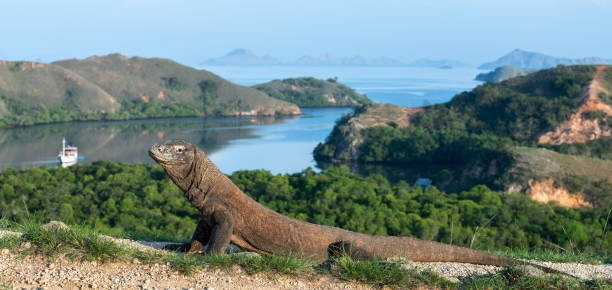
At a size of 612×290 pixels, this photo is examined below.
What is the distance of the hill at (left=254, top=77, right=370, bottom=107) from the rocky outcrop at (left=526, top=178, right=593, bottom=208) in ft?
414

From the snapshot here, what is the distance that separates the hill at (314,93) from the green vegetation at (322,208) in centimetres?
13870

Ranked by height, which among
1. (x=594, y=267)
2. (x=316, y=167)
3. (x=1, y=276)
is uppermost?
(x=1, y=276)

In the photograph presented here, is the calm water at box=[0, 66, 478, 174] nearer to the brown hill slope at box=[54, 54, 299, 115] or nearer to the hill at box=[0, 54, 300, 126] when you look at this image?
the hill at box=[0, 54, 300, 126]

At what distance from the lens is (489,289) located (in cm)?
680

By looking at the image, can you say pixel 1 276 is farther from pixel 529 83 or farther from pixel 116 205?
pixel 529 83

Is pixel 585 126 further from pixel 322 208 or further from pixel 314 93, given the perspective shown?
pixel 314 93

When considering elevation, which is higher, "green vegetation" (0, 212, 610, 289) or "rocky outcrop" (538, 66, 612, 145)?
"green vegetation" (0, 212, 610, 289)

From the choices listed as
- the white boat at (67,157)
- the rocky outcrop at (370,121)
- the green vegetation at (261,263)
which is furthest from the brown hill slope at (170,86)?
the green vegetation at (261,263)

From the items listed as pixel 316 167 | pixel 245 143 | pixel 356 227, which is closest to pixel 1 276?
pixel 356 227

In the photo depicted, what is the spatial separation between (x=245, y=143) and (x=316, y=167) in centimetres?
1824

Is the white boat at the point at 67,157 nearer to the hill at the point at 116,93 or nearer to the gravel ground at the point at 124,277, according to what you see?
the hill at the point at 116,93

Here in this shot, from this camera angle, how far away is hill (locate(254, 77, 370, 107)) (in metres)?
179

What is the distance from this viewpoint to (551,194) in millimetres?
47531

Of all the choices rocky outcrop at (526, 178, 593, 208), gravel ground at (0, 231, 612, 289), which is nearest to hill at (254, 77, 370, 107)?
rocky outcrop at (526, 178, 593, 208)
